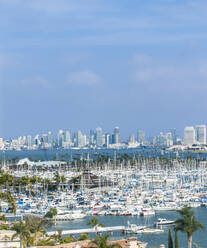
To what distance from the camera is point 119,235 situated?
102 feet

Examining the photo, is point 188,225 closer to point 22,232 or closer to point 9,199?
point 22,232

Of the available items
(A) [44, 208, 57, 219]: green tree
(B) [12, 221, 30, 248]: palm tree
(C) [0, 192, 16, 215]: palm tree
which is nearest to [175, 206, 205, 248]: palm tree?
(B) [12, 221, 30, 248]: palm tree

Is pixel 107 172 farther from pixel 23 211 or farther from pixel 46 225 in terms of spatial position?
pixel 46 225

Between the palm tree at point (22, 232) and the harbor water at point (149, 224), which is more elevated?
the palm tree at point (22, 232)

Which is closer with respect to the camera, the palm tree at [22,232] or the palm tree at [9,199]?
the palm tree at [22,232]

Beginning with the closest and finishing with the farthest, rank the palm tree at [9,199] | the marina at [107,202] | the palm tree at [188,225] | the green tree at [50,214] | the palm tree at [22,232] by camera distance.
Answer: the palm tree at [188,225] → the palm tree at [22,232] → the green tree at [50,214] → the marina at [107,202] → the palm tree at [9,199]

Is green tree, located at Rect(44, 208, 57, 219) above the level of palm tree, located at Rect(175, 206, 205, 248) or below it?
below

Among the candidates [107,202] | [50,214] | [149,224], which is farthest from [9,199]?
[149,224]

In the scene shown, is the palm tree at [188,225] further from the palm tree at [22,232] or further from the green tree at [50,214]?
the green tree at [50,214]

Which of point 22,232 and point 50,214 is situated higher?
point 22,232

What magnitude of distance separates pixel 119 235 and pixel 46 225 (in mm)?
6560

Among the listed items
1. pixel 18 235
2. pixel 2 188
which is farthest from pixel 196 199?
pixel 18 235

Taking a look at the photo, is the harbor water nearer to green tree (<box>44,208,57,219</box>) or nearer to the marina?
the marina

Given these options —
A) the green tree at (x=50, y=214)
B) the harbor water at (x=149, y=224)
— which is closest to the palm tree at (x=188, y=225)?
the harbor water at (x=149, y=224)
